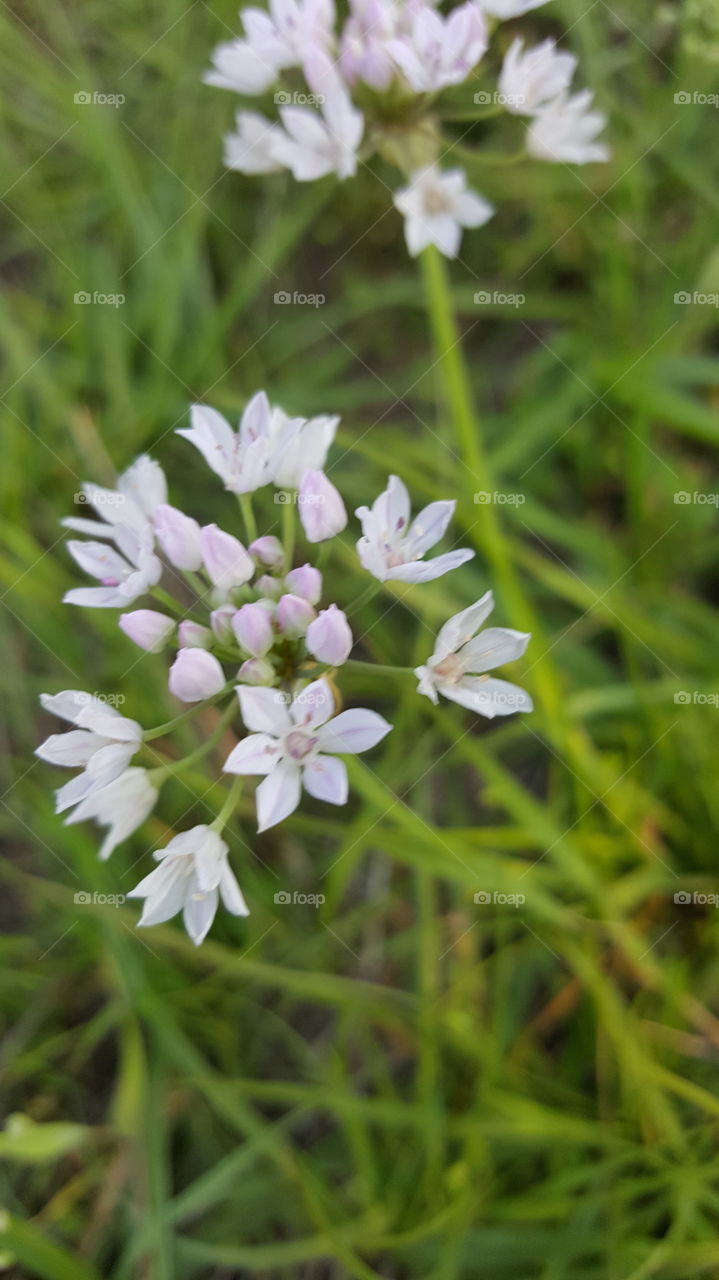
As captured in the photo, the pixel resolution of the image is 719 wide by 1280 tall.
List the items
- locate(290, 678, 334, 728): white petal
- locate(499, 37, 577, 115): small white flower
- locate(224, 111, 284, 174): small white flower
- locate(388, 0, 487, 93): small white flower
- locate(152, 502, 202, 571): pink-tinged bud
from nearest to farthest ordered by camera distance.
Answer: locate(290, 678, 334, 728): white petal < locate(152, 502, 202, 571): pink-tinged bud < locate(388, 0, 487, 93): small white flower < locate(499, 37, 577, 115): small white flower < locate(224, 111, 284, 174): small white flower

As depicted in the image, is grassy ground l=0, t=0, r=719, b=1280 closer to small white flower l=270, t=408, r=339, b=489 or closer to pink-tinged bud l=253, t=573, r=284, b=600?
small white flower l=270, t=408, r=339, b=489

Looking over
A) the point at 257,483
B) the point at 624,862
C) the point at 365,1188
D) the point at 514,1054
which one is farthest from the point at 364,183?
the point at 365,1188

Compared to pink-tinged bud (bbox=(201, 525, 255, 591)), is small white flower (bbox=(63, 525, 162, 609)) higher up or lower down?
lower down

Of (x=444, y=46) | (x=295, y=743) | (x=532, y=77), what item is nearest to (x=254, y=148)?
(x=444, y=46)

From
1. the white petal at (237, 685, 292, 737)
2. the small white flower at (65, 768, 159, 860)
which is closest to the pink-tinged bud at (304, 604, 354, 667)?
the white petal at (237, 685, 292, 737)

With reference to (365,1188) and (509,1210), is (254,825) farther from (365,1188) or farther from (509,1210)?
(509,1210)
